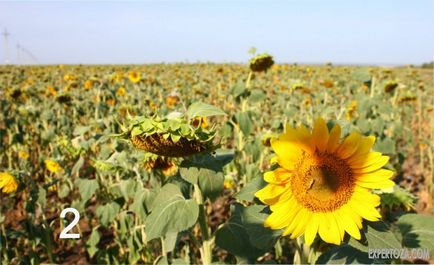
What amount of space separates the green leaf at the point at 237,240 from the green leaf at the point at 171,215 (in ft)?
0.63

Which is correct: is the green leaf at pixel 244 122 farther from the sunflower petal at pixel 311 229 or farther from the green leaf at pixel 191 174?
the sunflower petal at pixel 311 229

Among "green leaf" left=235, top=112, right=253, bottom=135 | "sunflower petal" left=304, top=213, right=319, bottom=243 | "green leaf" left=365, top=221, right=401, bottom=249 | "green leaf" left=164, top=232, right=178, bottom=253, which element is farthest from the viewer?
"green leaf" left=235, top=112, right=253, bottom=135

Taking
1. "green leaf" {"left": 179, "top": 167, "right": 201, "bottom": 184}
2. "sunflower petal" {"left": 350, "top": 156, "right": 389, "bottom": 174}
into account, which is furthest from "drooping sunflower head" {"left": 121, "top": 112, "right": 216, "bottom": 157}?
"sunflower petal" {"left": 350, "top": 156, "right": 389, "bottom": 174}

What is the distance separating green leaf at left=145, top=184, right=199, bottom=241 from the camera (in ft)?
4.03

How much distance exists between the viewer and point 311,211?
1159 millimetres

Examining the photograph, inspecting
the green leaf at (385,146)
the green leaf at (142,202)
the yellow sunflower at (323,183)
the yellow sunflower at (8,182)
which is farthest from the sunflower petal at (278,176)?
the green leaf at (385,146)

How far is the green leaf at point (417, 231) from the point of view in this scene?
121 centimetres

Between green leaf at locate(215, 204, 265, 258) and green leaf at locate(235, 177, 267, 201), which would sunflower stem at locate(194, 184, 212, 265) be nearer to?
green leaf at locate(215, 204, 265, 258)

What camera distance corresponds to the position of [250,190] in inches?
48.2

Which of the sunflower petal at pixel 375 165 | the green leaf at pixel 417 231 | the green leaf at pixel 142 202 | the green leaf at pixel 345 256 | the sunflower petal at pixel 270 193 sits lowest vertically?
the green leaf at pixel 142 202

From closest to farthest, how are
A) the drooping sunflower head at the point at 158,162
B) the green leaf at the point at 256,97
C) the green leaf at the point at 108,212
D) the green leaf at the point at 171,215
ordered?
the green leaf at the point at 171,215 → the drooping sunflower head at the point at 158,162 → the green leaf at the point at 108,212 → the green leaf at the point at 256,97

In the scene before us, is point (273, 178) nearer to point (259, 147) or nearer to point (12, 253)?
point (259, 147)

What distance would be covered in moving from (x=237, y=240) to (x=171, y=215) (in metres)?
0.28

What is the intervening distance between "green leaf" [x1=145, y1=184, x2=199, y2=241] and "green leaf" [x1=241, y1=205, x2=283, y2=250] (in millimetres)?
160
